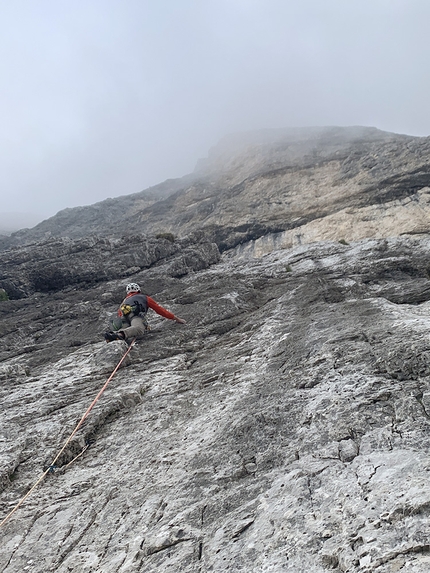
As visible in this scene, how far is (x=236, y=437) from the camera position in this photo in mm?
6145

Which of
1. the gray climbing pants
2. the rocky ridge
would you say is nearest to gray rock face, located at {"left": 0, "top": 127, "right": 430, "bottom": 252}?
the rocky ridge

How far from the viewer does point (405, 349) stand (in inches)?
257

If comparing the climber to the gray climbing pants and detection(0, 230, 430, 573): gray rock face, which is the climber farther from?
detection(0, 230, 430, 573): gray rock face

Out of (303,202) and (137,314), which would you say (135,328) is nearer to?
(137,314)

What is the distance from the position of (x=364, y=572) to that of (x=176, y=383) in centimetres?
589

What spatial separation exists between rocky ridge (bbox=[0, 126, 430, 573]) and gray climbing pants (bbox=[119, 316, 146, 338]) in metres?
0.40

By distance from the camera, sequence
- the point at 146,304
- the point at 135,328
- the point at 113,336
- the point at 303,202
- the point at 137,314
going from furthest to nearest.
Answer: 1. the point at 303,202
2. the point at 146,304
3. the point at 137,314
4. the point at 135,328
5. the point at 113,336

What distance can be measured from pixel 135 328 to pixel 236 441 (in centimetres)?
640

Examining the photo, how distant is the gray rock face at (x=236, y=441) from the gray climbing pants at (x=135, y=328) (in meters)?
0.36

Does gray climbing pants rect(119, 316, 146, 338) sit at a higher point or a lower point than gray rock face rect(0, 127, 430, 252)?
lower

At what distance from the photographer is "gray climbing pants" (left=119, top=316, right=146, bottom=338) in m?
11.5

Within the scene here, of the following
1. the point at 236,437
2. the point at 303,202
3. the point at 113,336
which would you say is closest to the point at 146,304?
the point at 113,336

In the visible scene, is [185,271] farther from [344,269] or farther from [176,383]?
[176,383]

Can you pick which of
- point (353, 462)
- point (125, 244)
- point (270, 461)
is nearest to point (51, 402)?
point (270, 461)
